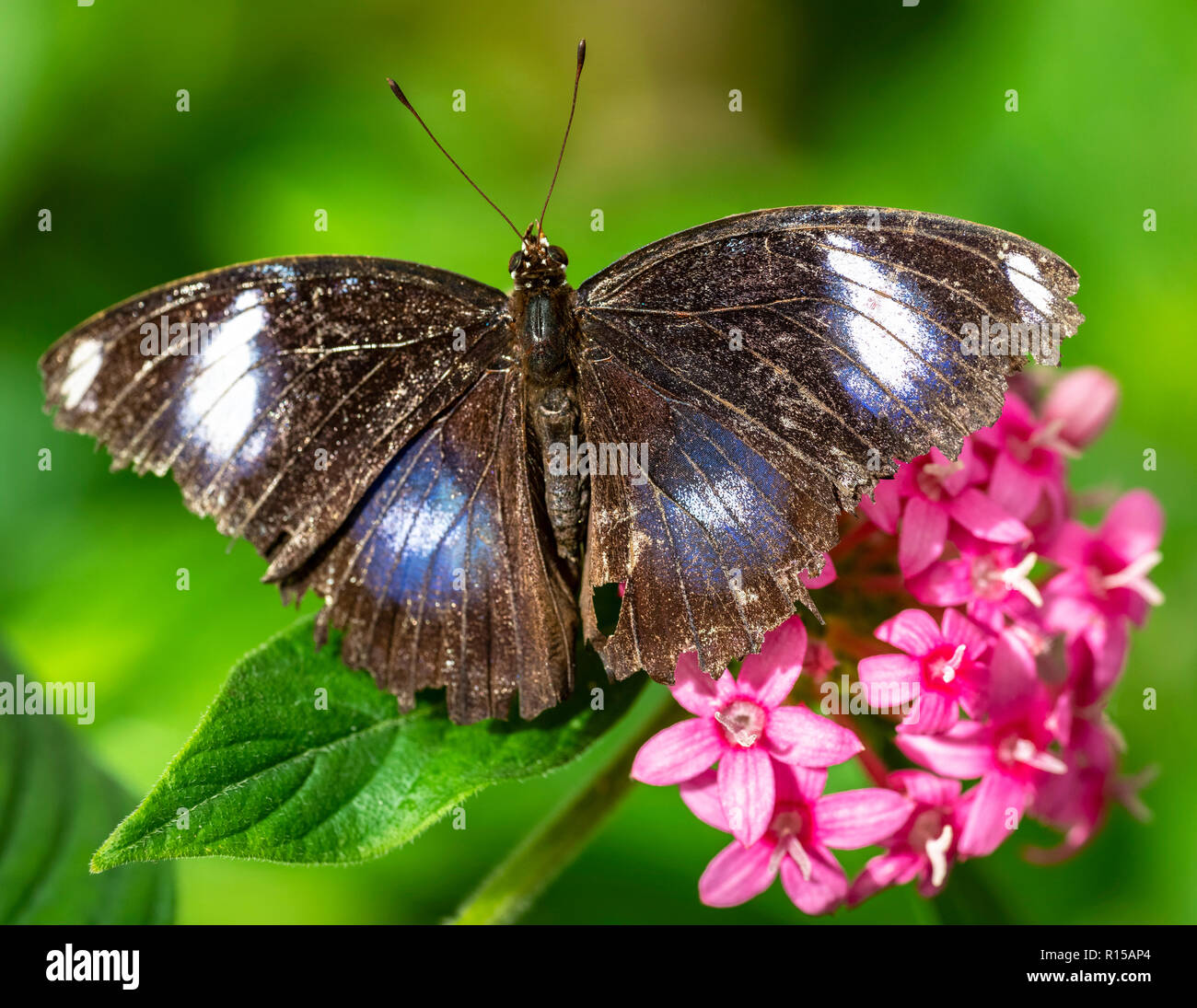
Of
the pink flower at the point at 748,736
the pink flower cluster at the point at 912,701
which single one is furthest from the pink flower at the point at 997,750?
the pink flower at the point at 748,736

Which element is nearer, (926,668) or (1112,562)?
(926,668)

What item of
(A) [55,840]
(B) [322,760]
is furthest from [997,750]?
(A) [55,840]

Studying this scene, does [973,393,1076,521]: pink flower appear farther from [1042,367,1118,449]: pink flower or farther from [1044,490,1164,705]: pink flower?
[1042,367,1118,449]: pink flower

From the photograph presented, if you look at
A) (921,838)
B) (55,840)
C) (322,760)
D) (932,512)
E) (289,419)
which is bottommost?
(921,838)

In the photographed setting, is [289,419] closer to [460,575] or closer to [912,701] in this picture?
[460,575]

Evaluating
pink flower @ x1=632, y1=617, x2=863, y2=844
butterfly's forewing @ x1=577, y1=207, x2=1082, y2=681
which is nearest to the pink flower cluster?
pink flower @ x1=632, y1=617, x2=863, y2=844

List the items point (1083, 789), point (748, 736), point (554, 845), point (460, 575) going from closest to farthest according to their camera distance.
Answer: point (748, 736) < point (460, 575) < point (554, 845) < point (1083, 789)

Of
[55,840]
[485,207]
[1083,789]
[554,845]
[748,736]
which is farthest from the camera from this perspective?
[485,207]
